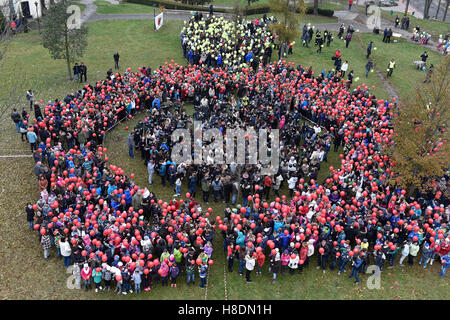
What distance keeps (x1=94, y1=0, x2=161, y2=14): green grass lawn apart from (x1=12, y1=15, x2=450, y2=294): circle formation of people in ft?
75.5

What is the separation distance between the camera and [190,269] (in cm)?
1502

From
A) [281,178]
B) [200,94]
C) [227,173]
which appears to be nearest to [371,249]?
[281,178]

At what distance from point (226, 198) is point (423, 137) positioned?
9.45 m

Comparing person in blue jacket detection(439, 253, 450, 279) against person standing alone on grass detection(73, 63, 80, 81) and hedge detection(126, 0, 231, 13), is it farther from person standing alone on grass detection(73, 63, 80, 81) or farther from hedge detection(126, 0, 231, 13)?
hedge detection(126, 0, 231, 13)

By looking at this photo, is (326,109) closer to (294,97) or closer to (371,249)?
(294,97)

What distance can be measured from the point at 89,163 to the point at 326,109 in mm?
14131

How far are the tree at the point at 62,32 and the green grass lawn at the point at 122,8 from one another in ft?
55.4

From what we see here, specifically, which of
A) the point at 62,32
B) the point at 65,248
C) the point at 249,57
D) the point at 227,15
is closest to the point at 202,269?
the point at 65,248

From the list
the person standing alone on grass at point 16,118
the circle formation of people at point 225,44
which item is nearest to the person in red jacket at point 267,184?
the circle formation of people at point 225,44

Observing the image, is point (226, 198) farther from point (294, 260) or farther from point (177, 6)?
point (177, 6)

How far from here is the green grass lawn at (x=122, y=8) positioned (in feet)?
152

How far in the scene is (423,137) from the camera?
18.9 m

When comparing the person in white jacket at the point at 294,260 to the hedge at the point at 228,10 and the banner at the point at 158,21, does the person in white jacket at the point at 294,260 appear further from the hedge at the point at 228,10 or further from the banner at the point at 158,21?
the hedge at the point at 228,10

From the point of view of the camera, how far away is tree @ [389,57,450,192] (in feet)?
60.9
